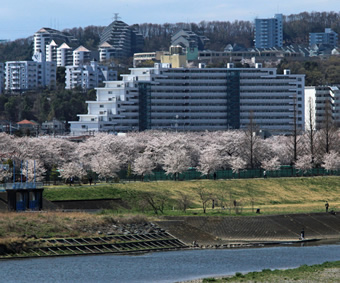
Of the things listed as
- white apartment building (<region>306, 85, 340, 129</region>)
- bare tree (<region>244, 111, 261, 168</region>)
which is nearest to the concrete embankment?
bare tree (<region>244, 111, 261, 168</region>)

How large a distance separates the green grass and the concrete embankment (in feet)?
41.8

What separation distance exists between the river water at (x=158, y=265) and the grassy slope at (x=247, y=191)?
17102mm

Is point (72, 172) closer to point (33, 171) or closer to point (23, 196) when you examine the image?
point (33, 171)

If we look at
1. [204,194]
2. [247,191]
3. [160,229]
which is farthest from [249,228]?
[247,191]

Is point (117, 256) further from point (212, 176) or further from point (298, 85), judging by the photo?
point (298, 85)

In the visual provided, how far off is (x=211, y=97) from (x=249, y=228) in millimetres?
104517

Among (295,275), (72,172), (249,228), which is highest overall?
(72,172)

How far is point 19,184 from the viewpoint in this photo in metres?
59.7

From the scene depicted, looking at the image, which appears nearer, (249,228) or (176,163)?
(249,228)

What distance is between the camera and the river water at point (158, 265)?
1668 inches

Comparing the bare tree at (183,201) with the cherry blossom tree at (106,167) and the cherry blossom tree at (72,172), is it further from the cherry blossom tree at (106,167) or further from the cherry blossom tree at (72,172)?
the cherry blossom tree at (72,172)

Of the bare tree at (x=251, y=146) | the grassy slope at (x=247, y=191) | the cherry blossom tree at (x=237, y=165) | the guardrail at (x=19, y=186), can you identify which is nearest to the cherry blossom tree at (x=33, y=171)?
the grassy slope at (x=247, y=191)

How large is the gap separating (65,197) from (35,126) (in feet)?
288

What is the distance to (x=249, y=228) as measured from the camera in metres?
59.7
